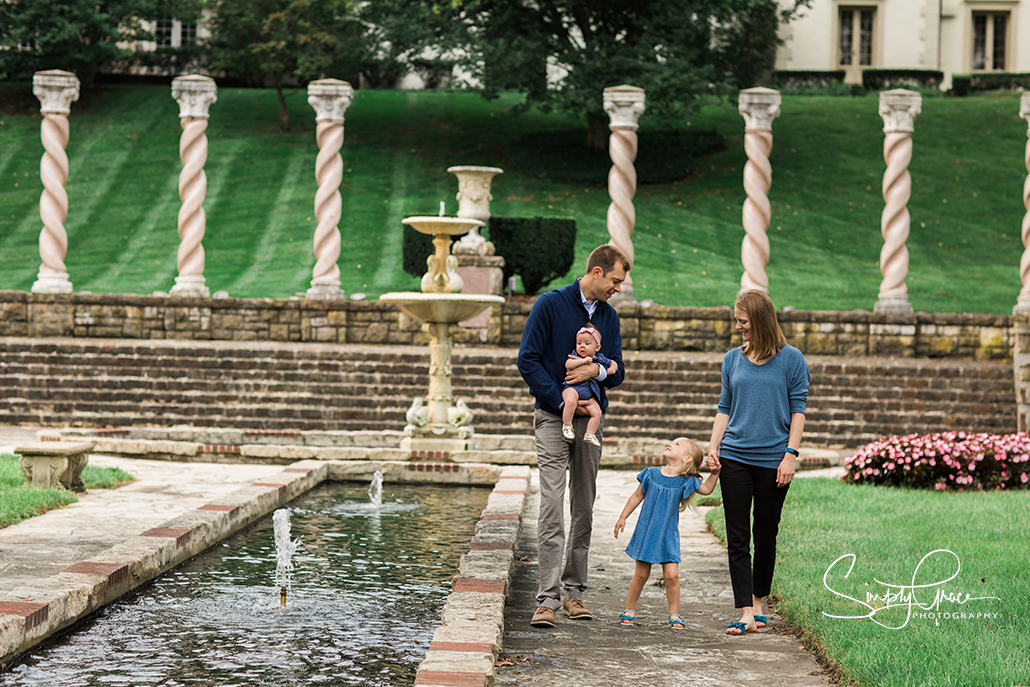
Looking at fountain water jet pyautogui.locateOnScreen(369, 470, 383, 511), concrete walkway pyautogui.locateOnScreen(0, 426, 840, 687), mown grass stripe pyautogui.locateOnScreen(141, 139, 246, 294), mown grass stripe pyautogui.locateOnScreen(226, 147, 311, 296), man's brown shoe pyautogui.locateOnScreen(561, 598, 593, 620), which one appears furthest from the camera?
mown grass stripe pyautogui.locateOnScreen(226, 147, 311, 296)

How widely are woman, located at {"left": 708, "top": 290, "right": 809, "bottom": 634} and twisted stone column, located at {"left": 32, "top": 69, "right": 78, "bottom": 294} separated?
50.0ft

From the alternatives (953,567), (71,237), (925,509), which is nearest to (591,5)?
(71,237)

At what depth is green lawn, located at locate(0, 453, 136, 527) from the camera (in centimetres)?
805

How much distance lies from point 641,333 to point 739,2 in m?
17.1

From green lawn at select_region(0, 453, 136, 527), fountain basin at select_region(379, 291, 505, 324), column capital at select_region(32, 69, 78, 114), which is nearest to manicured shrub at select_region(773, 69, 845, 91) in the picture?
column capital at select_region(32, 69, 78, 114)

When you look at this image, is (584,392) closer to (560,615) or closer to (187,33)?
(560,615)

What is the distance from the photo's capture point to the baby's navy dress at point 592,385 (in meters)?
5.52

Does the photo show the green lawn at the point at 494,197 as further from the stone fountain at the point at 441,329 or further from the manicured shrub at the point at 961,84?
the stone fountain at the point at 441,329

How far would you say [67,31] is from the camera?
103ft

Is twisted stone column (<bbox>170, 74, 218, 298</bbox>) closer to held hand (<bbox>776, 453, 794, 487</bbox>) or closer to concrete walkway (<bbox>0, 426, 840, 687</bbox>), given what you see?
concrete walkway (<bbox>0, 426, 840, 687</bbox>)

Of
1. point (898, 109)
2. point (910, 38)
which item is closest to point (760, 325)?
Answer: point (898, 109)

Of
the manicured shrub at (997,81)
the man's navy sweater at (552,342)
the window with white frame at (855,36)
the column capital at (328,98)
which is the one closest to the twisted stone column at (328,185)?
the column capital at (328,98)

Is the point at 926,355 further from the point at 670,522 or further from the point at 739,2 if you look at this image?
the point at 739,2

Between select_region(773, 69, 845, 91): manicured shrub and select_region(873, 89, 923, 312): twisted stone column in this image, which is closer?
select_region(873, 89, 923, 312): twisted stone column
